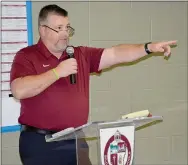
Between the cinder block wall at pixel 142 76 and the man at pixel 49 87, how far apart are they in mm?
492

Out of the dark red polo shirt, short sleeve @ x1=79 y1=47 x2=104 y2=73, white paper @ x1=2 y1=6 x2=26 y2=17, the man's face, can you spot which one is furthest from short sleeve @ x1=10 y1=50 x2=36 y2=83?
white paper @ x1=2 y1=6 x2=26 y2=17

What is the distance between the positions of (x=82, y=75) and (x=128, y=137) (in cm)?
79

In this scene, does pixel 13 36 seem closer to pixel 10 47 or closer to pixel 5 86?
pixel 10 47

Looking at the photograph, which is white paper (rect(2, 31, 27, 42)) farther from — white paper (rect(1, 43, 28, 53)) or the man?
the man

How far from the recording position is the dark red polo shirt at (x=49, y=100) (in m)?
2.05

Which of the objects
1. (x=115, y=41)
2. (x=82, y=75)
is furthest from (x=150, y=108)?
(x=82, y=75)

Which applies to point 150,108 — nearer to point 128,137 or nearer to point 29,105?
point 29,105

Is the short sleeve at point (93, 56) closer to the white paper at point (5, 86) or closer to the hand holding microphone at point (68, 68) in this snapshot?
the hand holding microphone at point (68, 68)

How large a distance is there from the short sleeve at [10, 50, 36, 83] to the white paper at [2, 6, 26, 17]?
1.82ft

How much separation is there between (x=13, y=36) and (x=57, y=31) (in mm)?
554

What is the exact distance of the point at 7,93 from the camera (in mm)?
2551

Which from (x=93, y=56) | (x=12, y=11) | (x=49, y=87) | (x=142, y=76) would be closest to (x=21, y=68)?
(x=49, y=87)

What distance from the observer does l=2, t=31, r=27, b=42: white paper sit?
2.54m

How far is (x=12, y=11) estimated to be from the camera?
2.54m
